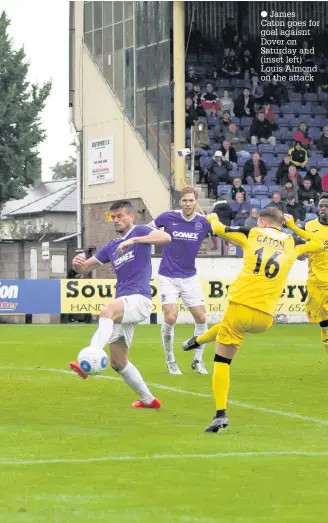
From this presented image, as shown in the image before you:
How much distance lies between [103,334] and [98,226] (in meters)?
31.3

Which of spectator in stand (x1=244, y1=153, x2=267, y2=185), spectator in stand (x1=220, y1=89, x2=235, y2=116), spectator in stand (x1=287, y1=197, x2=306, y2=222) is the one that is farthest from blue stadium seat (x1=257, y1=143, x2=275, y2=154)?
spectator in stand (x1=287, y1=197, x2=306, y2=222)

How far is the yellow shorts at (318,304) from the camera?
48.5 ft

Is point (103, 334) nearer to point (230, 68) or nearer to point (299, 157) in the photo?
point (299, 157)

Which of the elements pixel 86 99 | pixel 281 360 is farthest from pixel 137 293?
pixel 86 99

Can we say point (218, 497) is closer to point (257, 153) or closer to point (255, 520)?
point (255, 520)

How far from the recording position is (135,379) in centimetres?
1141

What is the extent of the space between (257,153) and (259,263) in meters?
24.8

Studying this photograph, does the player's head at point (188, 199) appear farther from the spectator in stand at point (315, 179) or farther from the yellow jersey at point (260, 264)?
the spectator in stand at point (315, 179)

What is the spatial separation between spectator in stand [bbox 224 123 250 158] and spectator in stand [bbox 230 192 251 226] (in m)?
3.41

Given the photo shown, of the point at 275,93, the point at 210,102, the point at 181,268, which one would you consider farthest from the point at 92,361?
the point at 275,93

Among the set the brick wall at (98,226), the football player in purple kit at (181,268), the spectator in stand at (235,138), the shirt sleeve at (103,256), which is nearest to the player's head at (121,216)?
the shirt sleeve at (103,256)

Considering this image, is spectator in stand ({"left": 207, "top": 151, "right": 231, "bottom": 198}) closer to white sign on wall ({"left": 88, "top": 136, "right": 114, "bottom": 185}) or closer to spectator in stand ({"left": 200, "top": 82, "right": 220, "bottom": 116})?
spectator in stand ({"left": 200, "top": 82, "right": 220, "bottom": 116})

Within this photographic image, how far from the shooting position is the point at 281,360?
731 inches

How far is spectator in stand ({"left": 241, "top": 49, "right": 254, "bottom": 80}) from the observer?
3838 centimetres
